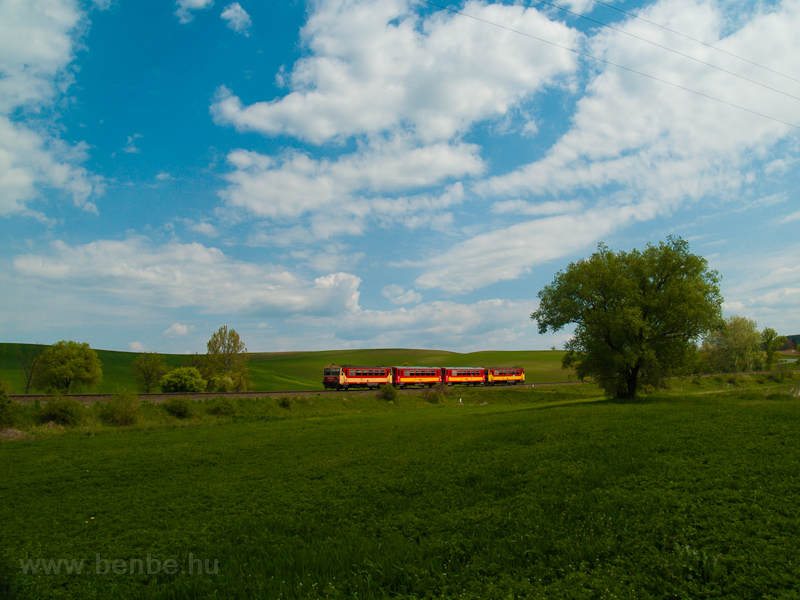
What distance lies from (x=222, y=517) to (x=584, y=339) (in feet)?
118

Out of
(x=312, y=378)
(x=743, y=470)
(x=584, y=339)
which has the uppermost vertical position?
(x=584, y=339)

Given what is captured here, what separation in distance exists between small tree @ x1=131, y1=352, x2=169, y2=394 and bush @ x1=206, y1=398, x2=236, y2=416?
3091 centimetres

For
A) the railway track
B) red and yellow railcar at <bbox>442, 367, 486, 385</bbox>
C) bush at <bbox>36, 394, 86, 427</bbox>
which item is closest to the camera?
bush at <bbox>36, 394, 86, 427</bbox>

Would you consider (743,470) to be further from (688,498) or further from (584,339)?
(584,339)

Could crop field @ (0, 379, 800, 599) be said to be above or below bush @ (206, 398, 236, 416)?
above

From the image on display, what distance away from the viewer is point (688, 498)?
28.5 ft

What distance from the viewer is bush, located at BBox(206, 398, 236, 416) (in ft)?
136

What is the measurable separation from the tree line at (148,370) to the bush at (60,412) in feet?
17.0

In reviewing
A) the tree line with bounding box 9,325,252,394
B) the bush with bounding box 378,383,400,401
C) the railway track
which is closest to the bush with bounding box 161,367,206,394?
the tree line with bounding box 9,325,252,394

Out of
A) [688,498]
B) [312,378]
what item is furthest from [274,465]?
[312,378]

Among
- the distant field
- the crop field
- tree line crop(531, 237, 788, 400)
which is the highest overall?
tree line crop(531, 237, 788, 400)

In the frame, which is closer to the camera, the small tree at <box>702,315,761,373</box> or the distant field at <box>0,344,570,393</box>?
the distant field at <box>0,344,570,393</box>

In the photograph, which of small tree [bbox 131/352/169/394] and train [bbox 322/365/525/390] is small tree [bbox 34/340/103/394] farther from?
train [bbox 322/365/525/390]

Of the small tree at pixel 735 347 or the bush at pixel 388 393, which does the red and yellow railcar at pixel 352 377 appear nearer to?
the bush at pixel 388 393
